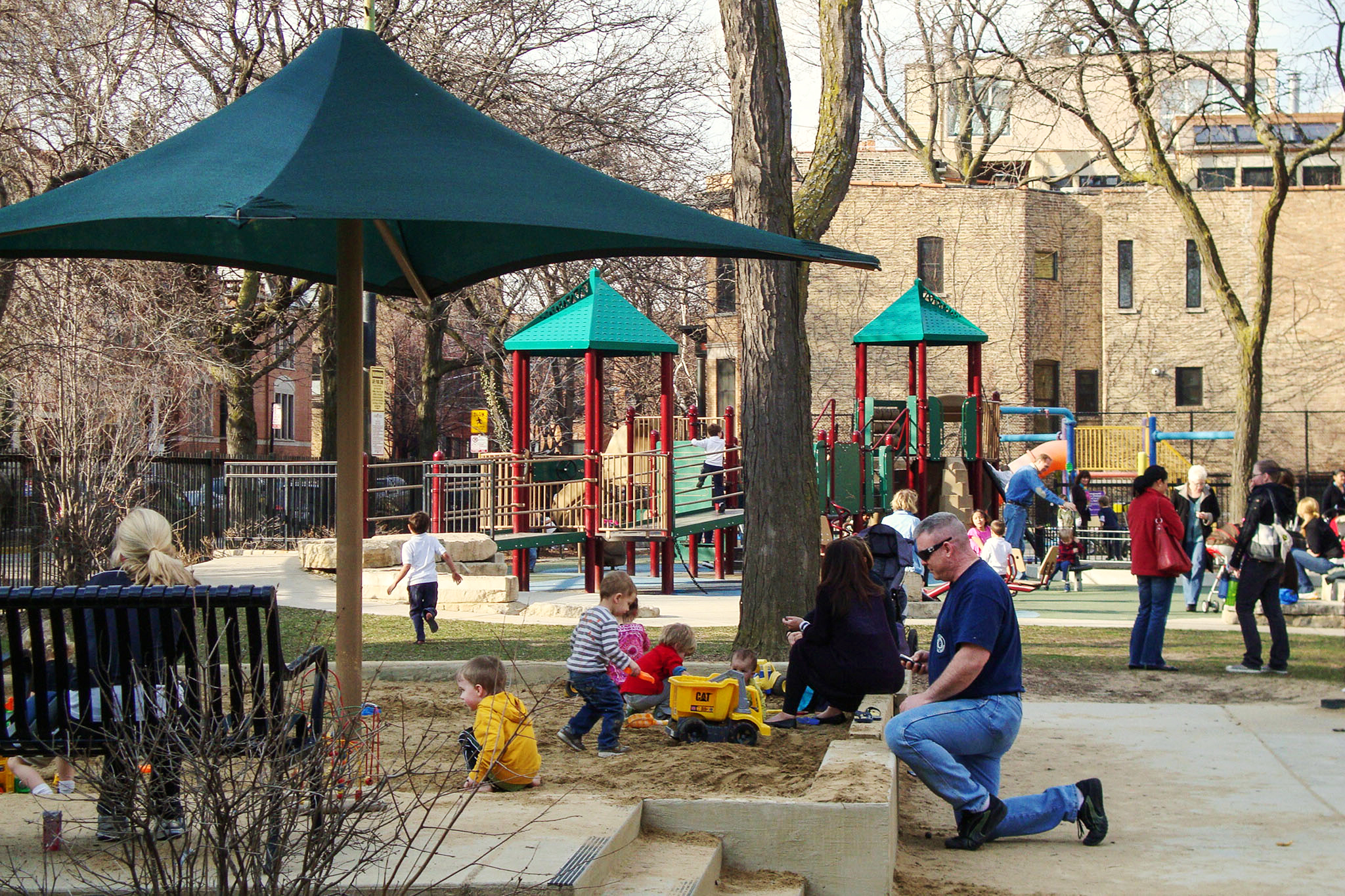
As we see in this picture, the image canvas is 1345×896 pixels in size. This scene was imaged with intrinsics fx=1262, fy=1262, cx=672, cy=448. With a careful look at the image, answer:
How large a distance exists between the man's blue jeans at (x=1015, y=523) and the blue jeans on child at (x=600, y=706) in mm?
13391

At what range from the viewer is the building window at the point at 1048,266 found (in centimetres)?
3981

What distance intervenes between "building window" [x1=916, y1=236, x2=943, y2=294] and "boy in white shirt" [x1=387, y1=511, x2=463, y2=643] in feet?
97.7

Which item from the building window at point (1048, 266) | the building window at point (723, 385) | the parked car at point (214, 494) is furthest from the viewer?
the building window at point (723, 385)

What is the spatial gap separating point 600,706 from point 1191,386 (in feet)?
125

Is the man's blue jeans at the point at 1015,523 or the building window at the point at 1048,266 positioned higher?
the building window at the point at 1048,266

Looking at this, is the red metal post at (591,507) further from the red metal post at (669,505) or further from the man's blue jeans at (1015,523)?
the man's blue jeans at (1015,523)

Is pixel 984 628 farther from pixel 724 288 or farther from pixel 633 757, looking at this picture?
pixel 724 288

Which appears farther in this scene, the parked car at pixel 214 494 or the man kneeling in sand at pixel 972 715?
the parked car at pixel 214 494

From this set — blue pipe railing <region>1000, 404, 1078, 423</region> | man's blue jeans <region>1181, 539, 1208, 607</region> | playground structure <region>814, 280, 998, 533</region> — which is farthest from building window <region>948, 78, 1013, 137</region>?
man's blue jeans <region>1181, 539, 1208, 607</region>

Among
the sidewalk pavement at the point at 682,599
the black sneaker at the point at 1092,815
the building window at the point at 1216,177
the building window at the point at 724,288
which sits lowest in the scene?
the sidewalk pavement at the point at 682,599

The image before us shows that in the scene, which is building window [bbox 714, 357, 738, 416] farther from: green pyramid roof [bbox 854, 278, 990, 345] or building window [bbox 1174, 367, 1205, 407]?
green pyramid roof [bbox 854, 278, 990, 345]

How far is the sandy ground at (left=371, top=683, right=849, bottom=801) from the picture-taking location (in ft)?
17.9

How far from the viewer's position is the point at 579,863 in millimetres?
3924

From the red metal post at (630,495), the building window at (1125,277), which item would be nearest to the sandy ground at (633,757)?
the red metal post at (630,495)
